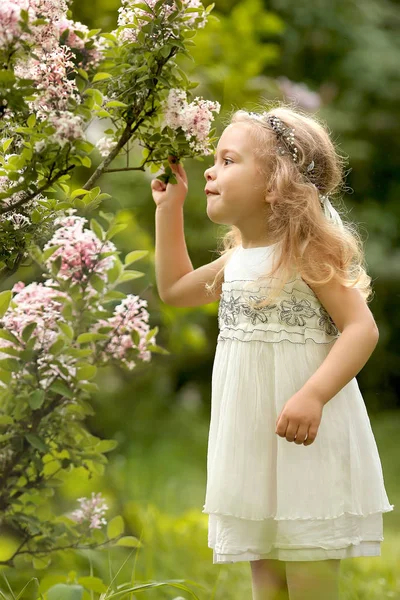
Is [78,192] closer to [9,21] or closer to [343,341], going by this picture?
[9,21]

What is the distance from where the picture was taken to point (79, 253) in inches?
85.1

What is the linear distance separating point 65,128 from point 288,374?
72 centimetres

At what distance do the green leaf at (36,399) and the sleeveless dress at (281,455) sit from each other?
0.40 metres

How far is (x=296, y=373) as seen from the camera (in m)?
1.92

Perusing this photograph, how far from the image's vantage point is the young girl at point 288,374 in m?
1.87

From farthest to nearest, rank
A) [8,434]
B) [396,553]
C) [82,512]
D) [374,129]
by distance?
[374,129] < [396,553] < [82,512] < [8,434]

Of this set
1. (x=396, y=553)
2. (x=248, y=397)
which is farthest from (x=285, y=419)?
(x=396, y=553)

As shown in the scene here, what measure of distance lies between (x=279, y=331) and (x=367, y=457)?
336 millimetres

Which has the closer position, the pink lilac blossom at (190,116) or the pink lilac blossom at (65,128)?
the pink lilac blossom at (65,128)

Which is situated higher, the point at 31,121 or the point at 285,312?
the point at 31,121

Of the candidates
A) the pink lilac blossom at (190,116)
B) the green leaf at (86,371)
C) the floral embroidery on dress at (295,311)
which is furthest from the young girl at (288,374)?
the green leaf at (86,371)

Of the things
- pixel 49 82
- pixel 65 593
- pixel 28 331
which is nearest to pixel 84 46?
pixel 49 82

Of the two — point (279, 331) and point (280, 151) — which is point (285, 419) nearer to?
point (279, 331)

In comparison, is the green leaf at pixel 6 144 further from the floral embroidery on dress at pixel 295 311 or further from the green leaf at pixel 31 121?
the floral embroidery on dress at pixel 295 311
